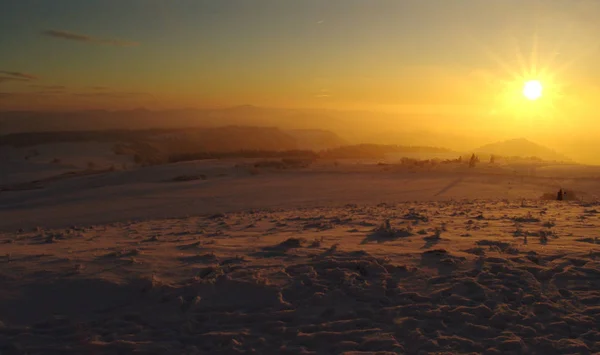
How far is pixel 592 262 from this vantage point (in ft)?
21.8

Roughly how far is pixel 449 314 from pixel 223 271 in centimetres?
277

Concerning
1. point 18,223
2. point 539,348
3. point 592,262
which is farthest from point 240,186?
point 539,348

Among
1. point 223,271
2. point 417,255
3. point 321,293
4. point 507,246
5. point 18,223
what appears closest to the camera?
point 321,293

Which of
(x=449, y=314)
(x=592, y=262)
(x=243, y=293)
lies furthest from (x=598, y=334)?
(x=243, y=293)

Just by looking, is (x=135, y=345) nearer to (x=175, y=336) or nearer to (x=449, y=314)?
(x=175, y=336)

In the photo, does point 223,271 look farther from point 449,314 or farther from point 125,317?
point 449,314

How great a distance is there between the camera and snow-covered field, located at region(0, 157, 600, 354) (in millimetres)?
4816

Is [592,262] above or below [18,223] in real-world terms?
above

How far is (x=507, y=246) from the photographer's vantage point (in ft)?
24.8

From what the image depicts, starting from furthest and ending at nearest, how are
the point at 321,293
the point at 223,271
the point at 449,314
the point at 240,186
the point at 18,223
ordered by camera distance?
the point at 240,186 < the point at 18,223 < the point at 223,271 < the point at 321,293 < the point at 449,314

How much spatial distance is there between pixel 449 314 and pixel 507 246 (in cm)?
278

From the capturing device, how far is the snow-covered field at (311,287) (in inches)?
190

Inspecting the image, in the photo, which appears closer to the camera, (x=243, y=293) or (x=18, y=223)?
(x=243, y=293)

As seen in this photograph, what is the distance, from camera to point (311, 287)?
19.2 feet
